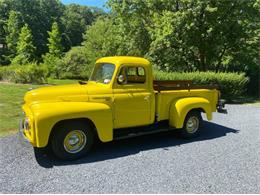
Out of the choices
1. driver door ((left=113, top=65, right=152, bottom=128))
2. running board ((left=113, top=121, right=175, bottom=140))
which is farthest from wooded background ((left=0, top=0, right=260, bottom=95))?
driver door ((left=113, top=65, right=152, bottom=128))

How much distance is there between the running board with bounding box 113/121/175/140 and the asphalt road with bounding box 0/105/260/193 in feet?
0.95

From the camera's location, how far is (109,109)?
18.0 ft

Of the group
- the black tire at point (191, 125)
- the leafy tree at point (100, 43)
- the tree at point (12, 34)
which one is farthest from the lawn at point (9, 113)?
the tree at point (12, 34)

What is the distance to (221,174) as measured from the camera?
4.65 m

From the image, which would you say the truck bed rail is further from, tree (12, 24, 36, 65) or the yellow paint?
tree (12, 24, 36, 65)

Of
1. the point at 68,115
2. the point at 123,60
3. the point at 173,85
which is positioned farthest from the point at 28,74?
the point at 68,115

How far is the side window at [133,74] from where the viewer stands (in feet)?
19.4

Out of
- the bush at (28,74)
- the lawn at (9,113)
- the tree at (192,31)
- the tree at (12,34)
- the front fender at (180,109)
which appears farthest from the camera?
the tree at (12,34)

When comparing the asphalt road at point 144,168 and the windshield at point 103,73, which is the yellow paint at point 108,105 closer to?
the windshield at point 103,73

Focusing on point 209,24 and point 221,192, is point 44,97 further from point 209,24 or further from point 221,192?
point 209,24

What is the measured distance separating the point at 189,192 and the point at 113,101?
242 centimetres

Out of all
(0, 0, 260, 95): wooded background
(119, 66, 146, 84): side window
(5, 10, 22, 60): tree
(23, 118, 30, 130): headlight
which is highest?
(5, 10, 22, 60): tree

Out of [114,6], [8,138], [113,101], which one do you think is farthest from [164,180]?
[114,6]

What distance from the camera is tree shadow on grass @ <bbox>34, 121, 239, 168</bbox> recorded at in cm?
515
